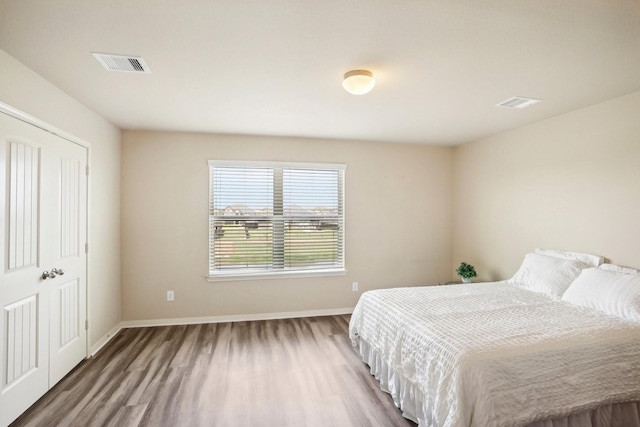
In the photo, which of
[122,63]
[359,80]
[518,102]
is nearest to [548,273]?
[518,102]

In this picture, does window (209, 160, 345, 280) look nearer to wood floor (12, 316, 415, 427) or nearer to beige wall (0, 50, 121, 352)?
wood floor (12, 316, 415, 427)

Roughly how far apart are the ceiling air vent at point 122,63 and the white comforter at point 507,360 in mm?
2703

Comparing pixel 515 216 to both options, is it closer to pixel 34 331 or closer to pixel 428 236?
pixel 428 236

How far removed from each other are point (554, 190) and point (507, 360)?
2519 mm

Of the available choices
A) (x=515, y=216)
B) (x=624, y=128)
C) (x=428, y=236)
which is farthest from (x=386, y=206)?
(x=624, y=128)

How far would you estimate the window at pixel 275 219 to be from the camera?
431cm

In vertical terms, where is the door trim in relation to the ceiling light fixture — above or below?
below

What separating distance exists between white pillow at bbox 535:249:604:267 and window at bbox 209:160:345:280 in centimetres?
250

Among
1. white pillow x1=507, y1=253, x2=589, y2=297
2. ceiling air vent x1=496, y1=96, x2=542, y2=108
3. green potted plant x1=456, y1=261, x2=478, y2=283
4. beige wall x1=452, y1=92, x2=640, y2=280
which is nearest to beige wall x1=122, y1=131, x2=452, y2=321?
beige wall x1=452, y1=92, x2=640, y2=280

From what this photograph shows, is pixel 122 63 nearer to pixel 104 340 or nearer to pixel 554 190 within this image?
pixel 104 340

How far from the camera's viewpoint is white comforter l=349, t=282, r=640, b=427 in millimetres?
1734

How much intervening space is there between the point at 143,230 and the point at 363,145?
3233 millimetres

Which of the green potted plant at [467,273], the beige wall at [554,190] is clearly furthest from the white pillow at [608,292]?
the green potted plant at [467,273]

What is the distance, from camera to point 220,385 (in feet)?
8.82
